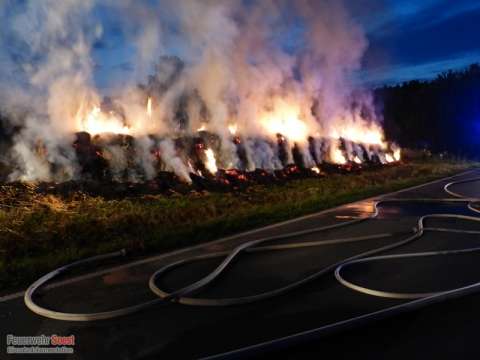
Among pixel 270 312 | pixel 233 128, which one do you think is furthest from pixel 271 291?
pixel 233 128

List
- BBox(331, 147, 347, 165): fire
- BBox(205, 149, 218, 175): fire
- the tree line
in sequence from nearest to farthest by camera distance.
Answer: BBox(205, 149, 218, 175): fire
BBox(331, 147, 347, 165): fire
the tree line

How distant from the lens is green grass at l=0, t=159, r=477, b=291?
6.31 meters

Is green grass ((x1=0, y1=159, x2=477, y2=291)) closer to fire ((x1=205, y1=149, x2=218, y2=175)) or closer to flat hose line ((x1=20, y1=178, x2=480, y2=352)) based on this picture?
flat hose line ((x1=20, y1=178, x2=480, y2=352))

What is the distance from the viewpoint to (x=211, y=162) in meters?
15.9

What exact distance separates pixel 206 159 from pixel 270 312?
39.9ft

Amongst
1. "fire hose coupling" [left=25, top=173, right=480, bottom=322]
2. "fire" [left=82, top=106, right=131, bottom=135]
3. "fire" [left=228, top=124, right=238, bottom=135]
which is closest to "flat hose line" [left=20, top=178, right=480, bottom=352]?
"fire hose coupling" [left=25, top=173, right=480, bottom=322]

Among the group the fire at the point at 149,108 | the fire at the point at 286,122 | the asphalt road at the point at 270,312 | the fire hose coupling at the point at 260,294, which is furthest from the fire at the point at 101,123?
the asphalt road at the point at 270,312

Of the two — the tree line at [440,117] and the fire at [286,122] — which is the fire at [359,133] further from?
the tree line at [440,117]

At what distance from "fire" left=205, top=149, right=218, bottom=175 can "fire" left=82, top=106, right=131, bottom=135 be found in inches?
129

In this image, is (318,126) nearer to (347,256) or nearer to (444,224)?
(444,224)

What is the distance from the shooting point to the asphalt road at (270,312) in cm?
331

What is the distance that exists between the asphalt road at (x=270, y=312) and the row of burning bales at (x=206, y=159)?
25.2ft

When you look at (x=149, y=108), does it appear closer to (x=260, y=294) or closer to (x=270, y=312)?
(x=260, y=294)

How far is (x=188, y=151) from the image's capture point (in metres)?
15.4
